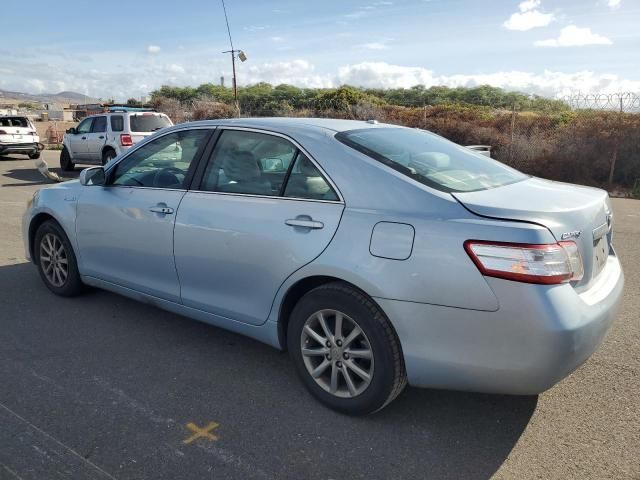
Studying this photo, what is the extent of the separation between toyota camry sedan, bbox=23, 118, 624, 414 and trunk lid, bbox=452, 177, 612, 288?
1cm

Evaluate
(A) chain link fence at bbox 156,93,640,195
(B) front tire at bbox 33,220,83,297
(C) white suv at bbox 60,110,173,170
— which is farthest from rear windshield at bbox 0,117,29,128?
(B) front tire at bbox 33,220,83,297

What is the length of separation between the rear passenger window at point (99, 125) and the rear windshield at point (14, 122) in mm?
5539

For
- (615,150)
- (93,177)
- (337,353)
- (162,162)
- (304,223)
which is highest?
(162,162)

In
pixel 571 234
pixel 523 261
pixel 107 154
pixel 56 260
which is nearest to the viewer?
pixel 523 261

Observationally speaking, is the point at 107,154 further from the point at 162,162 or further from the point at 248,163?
the point at 248,163

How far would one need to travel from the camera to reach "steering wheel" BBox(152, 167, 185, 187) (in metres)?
3.97

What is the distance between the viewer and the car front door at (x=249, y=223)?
313cm

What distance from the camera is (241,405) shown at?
10.5ft

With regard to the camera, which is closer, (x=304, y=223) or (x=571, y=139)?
(x=304, y=223)

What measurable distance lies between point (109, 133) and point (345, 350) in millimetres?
13915

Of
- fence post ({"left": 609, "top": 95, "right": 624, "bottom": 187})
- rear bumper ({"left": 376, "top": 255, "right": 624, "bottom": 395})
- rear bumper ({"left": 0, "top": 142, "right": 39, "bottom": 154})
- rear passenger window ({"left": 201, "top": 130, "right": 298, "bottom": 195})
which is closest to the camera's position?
rear bumper ({"left": 376, "top": 255, "right": 624, "bottom": 395})

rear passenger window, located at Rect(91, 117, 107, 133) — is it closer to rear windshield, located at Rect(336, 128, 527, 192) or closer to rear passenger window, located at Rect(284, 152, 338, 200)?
rear windshield, located at Rect(336, 128, 527, 192)

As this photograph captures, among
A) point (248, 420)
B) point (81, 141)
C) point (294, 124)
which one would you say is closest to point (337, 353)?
point (248, 420)

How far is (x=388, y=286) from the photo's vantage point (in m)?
2.75
